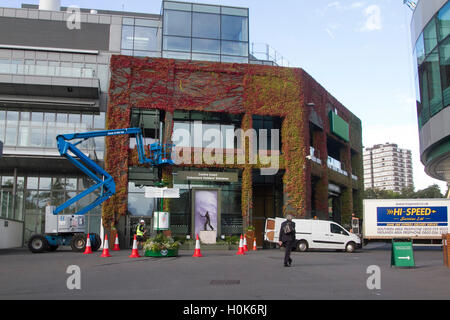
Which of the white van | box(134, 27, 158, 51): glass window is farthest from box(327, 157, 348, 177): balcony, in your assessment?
box(134, 27, 158, 51): glass window

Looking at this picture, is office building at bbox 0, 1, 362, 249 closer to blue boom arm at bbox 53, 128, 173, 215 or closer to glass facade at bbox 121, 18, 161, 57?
glass facade at bbox 121, 18, 161, 57

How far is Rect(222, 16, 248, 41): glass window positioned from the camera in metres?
38.1

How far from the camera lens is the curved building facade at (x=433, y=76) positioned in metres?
23.5

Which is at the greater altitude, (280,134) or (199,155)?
→ (280,134)

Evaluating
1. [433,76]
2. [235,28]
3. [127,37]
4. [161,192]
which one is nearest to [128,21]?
[127,37]

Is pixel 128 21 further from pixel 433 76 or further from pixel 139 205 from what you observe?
pixel 433 76

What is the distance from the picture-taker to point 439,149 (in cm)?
2598

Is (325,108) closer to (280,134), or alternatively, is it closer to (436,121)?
(280,134)

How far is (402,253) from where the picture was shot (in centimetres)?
1557

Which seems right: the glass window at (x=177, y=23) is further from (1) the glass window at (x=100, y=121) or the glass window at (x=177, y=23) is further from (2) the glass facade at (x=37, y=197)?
(2) the glass facade at (x=37, y=197)

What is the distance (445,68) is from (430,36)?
250cm

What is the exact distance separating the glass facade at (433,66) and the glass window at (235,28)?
14.4 meters
